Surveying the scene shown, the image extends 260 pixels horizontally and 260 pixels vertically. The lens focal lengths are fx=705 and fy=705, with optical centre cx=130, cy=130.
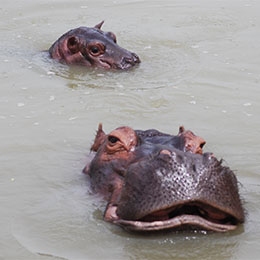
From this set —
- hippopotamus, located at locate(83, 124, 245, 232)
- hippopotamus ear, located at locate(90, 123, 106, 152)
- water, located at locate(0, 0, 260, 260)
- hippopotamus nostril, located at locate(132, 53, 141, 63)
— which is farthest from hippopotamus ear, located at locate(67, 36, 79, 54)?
hippopotamus, located at locate(83, 124, 245, 232)

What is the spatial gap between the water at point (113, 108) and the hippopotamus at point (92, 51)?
217mm

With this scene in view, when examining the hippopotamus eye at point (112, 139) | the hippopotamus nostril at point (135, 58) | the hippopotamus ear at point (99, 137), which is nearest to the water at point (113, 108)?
the hippopotamus nostril at point (135, 58)

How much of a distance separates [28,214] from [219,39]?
6448 mm

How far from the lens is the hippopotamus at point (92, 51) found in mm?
9711

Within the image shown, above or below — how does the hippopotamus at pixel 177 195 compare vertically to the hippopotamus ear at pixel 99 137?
above

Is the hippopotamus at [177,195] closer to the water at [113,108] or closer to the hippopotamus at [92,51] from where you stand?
the water at [113,108]

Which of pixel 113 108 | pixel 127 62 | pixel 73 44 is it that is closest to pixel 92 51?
pixel 73 44

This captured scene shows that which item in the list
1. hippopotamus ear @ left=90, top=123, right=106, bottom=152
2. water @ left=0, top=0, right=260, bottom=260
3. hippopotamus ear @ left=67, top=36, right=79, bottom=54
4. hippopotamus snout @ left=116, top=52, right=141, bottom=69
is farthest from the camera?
hippopotamus ear @ left=67, top=36, right=79, bottom=54

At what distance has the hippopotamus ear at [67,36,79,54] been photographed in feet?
32.4

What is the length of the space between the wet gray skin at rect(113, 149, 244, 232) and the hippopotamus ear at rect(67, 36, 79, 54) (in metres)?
5.53

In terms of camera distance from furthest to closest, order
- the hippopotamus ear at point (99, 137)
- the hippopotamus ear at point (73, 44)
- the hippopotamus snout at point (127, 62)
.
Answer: the hippopotamus ear at point (73, 44) < the hippopotamus snout at point (127, 62) < the hippopotamus ear at point (99, 137)

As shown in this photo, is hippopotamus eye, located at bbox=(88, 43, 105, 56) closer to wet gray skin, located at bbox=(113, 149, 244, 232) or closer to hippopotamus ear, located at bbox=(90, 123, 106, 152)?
hippopotamus ear, located at bbox=(90, 123, 106, 152)

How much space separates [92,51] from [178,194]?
5.80 m

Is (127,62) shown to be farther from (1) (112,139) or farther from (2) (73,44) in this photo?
(1) (112,139)
